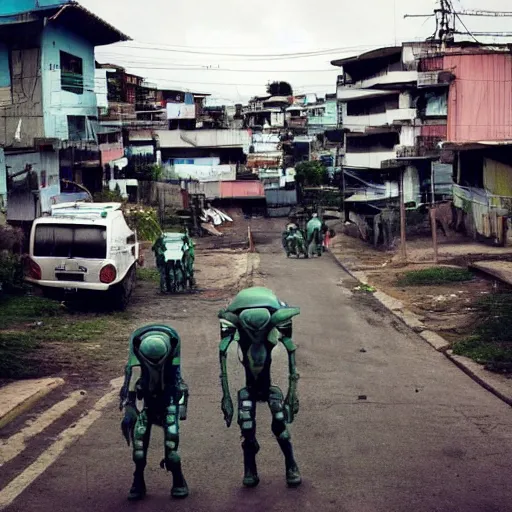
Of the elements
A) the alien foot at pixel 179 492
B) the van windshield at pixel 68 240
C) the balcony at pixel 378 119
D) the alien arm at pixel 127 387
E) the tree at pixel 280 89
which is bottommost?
the alien foot at pixel 179 492

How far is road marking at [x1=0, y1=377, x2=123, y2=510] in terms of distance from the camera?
677 centimetres

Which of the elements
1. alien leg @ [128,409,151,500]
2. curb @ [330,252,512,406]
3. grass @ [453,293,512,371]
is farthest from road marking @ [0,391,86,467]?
grass @ [453,293,512,371]

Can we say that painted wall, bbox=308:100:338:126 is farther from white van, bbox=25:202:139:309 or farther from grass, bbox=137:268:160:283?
white van, bbox=25:202:139:309

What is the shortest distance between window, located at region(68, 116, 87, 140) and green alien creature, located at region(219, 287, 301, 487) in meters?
27.7

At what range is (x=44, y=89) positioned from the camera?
30500 millimetres

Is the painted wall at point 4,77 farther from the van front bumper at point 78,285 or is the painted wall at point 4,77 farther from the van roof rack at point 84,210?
the van front bumper at point 78,285

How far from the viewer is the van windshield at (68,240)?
639 inches

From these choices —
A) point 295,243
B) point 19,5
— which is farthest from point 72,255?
point 19,5

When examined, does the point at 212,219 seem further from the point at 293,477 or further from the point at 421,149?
the point at 293,477

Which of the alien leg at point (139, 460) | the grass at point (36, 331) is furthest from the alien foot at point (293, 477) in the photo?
the grass at point (36, 331)

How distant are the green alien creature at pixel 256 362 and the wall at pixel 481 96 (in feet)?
116

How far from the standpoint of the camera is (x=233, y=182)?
55969mm

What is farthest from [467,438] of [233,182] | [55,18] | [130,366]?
[233,182]

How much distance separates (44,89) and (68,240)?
15.9 metres
